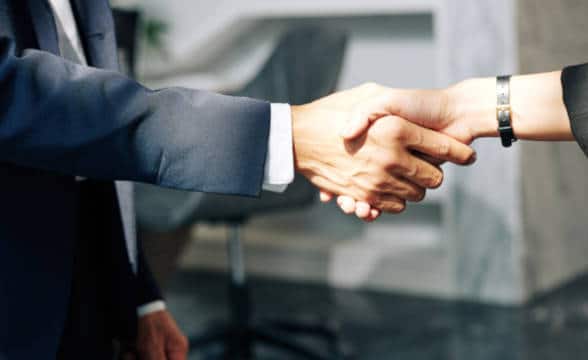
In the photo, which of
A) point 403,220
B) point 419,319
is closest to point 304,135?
point 419,319

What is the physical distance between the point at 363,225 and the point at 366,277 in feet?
1.81

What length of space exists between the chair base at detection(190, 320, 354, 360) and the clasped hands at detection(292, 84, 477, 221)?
144 cm

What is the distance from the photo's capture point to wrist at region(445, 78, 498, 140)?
4.26ft

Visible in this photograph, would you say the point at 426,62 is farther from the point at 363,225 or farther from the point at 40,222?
the point at 40,222

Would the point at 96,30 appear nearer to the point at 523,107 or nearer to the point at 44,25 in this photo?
the point at 44,25

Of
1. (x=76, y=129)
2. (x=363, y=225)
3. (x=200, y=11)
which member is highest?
(x=200, y=11)

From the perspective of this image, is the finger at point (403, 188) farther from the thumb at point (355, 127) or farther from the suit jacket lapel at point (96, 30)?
the suit jacket lapel at point (96, 30)

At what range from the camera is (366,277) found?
3834mm

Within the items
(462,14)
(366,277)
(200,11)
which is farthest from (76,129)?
(200,11)

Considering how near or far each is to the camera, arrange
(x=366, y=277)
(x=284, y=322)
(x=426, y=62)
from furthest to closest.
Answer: (x=426, y=62), (x=366, y=277), (x=284, y=322)

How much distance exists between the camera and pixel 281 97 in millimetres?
2795

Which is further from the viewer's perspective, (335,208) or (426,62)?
(335,208)

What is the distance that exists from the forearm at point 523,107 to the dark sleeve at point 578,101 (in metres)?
0.10

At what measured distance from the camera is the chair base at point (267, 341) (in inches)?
106
